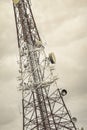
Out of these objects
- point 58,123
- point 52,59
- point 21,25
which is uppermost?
point 21,25

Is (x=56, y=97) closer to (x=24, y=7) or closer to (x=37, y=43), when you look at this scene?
(x=37, y=43)

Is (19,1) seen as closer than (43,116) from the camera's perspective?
No

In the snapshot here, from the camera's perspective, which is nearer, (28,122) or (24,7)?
(28,122)

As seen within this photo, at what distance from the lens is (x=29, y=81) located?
286ft

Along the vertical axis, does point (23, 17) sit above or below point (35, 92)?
above

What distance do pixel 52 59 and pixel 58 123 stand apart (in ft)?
43.5

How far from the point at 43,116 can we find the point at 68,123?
19.3 ft

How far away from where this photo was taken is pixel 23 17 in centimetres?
9006

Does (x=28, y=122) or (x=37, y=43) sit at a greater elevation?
(x=37, y=43)

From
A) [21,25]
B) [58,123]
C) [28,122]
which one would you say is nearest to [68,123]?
[58,123]

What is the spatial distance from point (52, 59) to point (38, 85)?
20.7ft

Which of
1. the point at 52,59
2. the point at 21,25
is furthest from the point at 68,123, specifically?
the point at 21,25

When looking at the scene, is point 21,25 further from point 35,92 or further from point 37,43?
point 35,92

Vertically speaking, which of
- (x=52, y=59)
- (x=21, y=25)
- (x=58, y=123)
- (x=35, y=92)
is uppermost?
(x=21, y=25)
